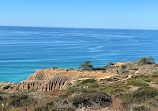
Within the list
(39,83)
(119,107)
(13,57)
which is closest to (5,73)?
(13,57)

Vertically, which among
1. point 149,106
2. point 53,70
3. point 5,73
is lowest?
point 5,73

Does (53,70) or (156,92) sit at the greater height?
(156,92)

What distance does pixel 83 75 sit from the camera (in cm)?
2827

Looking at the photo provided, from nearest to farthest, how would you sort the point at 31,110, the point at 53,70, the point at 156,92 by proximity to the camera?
the point at 31,110 → the point at 156,92 → the point at 53,70

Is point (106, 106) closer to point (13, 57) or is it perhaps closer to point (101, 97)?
point (101, 97)

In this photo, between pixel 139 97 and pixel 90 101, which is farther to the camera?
pixel 139 97

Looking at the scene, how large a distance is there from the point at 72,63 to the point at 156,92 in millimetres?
47400

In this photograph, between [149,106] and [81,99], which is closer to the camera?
[149,106]

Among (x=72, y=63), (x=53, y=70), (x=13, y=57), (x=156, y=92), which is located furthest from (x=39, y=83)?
(x=13, y=57)

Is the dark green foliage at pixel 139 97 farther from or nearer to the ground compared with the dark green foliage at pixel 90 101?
farther from the ground

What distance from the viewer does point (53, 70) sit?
1323 inches

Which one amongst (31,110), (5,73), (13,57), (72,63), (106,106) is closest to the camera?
(31,110)

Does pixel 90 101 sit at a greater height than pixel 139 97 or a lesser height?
lesser

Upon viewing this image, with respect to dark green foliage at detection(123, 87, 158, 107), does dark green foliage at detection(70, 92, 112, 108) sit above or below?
below
